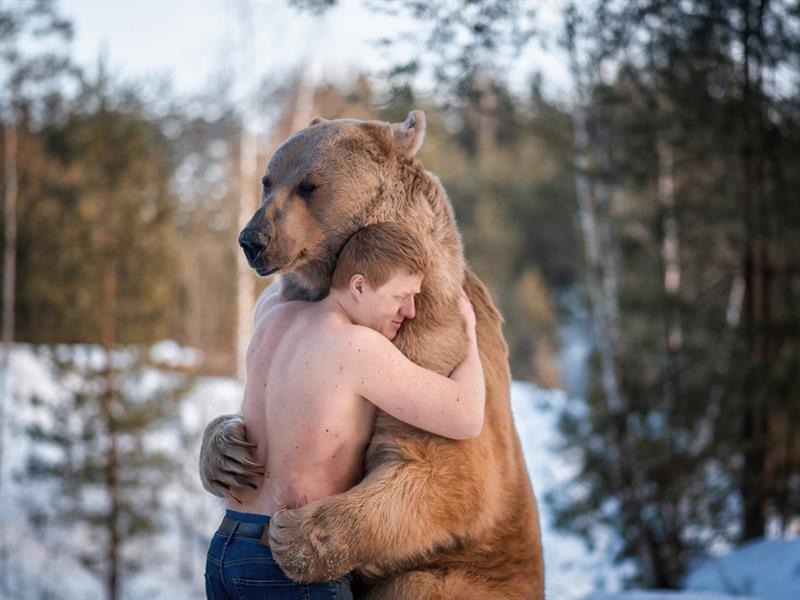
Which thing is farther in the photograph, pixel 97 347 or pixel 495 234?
pixel 495 234

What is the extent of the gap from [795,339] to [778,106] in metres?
2.72

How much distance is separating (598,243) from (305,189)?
222 inches

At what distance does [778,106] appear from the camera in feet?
23.2

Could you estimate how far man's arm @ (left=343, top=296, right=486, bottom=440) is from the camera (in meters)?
2.13

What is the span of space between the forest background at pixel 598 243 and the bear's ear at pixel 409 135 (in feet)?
9.14

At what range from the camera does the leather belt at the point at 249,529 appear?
7.30ft

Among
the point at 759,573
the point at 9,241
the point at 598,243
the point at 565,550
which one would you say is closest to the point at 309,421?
the point at 759,573

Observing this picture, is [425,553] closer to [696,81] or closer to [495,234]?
[696,81]

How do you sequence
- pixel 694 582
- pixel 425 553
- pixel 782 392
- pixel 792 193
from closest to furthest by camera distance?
pixel 425 553 < pixel 694 582 < pixel 792 193 < pixel 782 392

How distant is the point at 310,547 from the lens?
2.04m

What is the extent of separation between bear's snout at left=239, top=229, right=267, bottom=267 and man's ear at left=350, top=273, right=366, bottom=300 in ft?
0.84

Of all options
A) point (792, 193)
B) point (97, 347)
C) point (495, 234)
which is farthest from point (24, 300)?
point (792, 193)

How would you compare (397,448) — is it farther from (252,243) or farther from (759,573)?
(759,573)

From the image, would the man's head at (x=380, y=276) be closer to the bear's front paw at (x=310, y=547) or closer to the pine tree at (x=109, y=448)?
the bear's front paw at (x=310, y=547)
